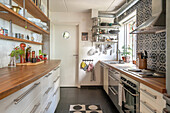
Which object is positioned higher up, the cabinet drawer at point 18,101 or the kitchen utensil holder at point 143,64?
the kitchen utensil holder at point 143,64

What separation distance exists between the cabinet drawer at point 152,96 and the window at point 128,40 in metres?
2.19

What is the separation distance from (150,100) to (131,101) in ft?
1.71

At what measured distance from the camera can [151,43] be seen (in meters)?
2.42

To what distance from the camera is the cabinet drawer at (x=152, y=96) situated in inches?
46.1

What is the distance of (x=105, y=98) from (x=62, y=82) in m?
1.75

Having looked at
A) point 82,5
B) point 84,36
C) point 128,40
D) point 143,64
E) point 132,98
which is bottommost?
point 132,98

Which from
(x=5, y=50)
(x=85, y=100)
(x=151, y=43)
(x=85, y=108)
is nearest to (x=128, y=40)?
(x=151, y=43)

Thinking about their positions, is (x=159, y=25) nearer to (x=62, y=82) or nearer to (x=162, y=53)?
(x=162, y=53)

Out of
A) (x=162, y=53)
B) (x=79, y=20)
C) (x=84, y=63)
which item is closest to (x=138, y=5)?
(x=162, y=53)

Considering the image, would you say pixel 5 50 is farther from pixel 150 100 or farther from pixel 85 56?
pixel 85 56

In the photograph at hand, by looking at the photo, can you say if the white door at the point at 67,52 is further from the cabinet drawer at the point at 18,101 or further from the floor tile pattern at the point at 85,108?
the cabinet drawer at the point at 18,101

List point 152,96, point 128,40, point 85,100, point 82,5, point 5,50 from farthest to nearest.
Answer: point 128,40 < point 82,5 < point 85,100 < point 5,50 < point 152,96

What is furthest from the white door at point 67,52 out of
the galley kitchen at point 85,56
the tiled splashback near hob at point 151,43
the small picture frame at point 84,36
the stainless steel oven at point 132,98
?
the stainless steel oven at point 132,98

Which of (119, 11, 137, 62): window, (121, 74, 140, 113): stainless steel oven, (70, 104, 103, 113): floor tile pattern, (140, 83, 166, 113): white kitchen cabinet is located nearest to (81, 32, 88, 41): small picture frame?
(119, 11, 137, 62): window
